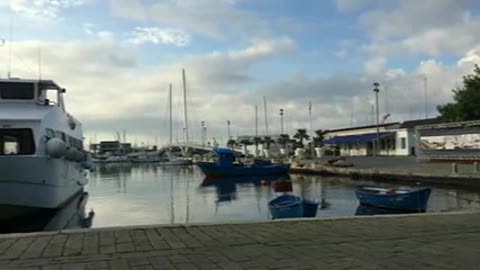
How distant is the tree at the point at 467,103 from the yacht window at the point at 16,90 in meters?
47.8

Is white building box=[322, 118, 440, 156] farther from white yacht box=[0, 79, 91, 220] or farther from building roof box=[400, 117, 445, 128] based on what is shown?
white yacht box=[0, 79, 91, 220]

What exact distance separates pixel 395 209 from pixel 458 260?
55.5ft

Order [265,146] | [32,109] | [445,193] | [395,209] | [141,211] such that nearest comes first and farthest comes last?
[32,109] < [395,209] < [141,211] < [445,193] < [265,146]

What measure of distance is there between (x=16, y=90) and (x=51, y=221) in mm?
5644

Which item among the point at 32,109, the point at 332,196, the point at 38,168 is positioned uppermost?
the point at 32,109

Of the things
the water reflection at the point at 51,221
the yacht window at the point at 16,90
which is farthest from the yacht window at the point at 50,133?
the water reflection at the point at 51,221

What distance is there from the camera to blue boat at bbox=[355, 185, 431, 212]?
23641 mm

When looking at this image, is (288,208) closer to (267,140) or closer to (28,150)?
(28,150)

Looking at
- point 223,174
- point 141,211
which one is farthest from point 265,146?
point 141,211

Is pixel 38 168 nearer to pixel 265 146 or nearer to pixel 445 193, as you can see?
pixel 445 193

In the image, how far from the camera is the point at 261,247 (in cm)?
945

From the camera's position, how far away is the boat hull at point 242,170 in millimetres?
64125

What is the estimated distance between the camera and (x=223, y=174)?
210 ft

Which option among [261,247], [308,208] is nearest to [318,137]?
[308,208]
